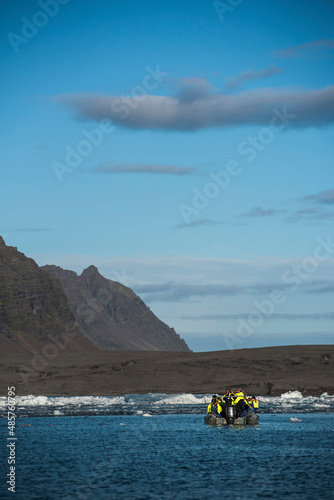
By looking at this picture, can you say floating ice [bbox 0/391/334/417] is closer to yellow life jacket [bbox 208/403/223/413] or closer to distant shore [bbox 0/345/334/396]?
yellow life jacket [bbox 208/403/223/413]

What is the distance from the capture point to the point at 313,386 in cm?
10325

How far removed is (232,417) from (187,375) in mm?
63777

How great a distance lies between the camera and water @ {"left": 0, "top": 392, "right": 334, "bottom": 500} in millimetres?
29531

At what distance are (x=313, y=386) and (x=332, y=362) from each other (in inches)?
730

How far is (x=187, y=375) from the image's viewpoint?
395ft

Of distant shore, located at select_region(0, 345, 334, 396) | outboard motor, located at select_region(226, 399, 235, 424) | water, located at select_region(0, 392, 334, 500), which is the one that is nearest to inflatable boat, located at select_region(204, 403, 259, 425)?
outboard motor, located at select_region(226, 399, 235, 424)

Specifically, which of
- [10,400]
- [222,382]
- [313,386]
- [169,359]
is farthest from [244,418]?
[169,359]

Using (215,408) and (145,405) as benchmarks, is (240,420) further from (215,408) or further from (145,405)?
(145,405)

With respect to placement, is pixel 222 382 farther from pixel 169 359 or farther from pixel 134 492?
pixel 134 492

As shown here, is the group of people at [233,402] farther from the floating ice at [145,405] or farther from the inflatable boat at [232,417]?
the floating ice at [145,405]

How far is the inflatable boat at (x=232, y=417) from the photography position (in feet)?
186

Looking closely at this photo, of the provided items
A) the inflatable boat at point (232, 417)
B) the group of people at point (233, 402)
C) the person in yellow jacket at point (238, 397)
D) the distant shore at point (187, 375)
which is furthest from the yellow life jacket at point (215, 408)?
the distant shore at point (187, 375)

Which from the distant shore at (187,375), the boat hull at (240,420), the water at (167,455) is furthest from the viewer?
the distant shore at (187,375)

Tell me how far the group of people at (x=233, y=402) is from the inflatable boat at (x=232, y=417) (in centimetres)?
27
